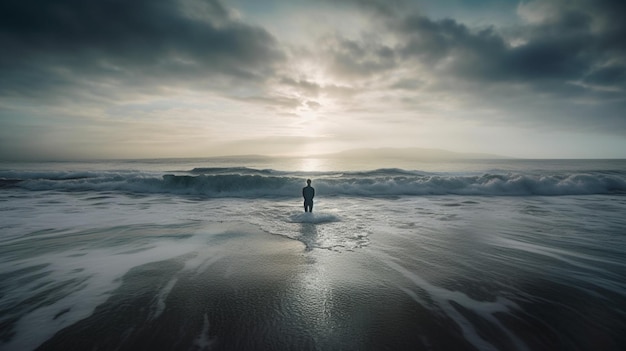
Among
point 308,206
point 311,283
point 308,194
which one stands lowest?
point 311,283

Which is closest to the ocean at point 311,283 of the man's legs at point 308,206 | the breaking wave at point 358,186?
the man's legs at point 308,206

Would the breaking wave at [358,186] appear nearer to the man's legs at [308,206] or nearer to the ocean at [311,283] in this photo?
the man's legs at [308,206]

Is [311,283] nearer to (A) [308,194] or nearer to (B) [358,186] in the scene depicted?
(A) [308,194]

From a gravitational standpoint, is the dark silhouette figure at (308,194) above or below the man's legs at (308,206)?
above

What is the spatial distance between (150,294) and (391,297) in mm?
4268

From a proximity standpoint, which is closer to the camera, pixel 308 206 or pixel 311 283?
pixel 311 283

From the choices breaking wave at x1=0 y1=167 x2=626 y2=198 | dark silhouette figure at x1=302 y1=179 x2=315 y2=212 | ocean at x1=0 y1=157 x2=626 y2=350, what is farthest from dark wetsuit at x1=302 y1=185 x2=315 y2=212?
breaking wave at x1=0 y1=167 x2=626 y2=198

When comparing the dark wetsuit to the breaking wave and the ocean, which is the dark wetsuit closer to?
the ocean

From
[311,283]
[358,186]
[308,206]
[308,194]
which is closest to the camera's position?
[311,283]

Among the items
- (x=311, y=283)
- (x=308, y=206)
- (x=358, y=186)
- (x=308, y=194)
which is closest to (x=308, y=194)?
(x=308, y=194)

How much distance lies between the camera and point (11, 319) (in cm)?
407

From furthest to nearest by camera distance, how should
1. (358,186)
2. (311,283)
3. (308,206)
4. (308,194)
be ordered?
(358,186) < (308,206) < (308,194) < (311,283)

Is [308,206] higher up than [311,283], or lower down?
higher up

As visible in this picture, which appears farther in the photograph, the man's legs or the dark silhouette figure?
the man's legs
